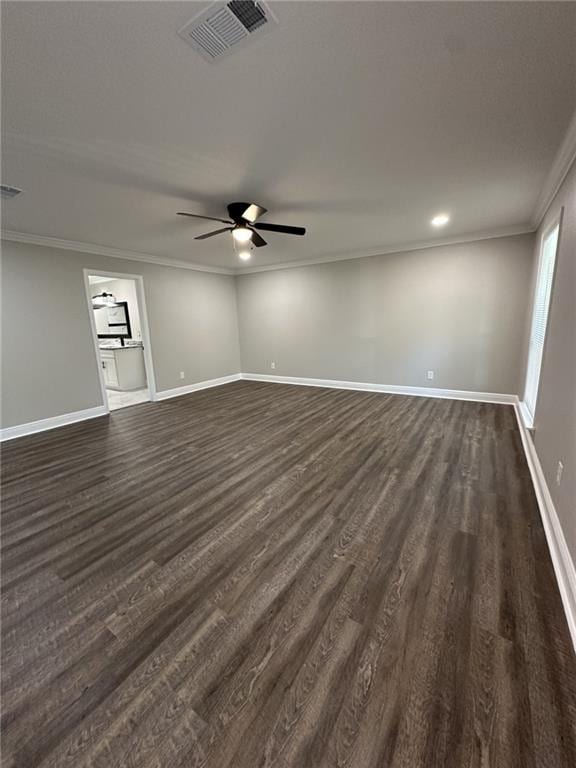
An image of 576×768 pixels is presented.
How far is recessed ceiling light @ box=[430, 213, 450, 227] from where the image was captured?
12.4 ft

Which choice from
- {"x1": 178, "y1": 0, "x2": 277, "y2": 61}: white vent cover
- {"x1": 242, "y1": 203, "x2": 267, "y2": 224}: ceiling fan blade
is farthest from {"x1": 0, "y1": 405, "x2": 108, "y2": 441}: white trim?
{"x1": 178, "y1": 0, "x2": 277, "y2": 61}: white vent cover

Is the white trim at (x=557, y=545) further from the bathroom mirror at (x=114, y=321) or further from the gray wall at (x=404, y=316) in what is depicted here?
the bathroom mirror at (x=114, y=321)

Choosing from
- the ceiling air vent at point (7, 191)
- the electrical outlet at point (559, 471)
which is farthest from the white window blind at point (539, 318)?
the ceiling air vent at point (7, 191)

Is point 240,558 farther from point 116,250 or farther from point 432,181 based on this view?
point 116,250

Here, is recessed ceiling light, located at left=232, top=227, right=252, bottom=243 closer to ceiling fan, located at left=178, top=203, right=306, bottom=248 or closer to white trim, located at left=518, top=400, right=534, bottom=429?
ceiling fan, located at left=178, top=203, right=306, bottom=248

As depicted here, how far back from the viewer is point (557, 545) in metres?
1.77

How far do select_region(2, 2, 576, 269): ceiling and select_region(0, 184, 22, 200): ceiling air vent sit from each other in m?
0.10

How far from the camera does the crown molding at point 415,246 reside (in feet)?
14.3

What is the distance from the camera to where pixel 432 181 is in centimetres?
281

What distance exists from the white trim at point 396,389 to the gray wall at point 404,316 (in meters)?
0.10

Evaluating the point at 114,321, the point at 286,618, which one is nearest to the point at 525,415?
the point at 286,618

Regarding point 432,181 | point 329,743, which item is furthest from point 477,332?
point 329,743

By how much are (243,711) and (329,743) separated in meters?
0.32

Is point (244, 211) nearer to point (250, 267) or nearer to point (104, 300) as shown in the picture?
point (250, 267)
